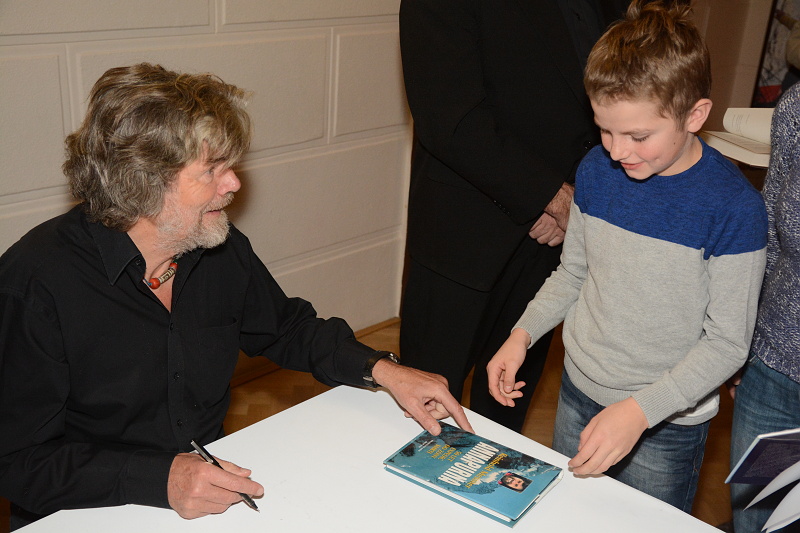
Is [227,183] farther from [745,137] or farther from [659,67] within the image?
[745,137]

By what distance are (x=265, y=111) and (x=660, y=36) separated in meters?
1.81

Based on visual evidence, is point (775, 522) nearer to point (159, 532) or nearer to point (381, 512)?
point (381, 512)

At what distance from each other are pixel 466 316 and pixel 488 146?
1.59 feet

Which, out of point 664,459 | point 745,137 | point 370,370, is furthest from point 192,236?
point 745,137

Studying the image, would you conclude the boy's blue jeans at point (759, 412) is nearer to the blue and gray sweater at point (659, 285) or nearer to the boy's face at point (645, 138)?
the blue and gray sweater at point (659, 285)

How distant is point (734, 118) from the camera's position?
2.17 m

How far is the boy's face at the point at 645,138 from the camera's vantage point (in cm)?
143

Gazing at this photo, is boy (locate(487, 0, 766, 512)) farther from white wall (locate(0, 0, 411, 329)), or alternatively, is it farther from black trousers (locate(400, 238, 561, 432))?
white wall (locate(0, 0, 411, 329))

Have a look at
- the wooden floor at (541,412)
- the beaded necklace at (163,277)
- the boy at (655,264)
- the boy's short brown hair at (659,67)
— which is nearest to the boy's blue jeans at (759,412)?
the boy at (655,264)

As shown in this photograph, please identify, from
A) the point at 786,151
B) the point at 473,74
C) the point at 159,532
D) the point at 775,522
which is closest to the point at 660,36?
the point at 786,151

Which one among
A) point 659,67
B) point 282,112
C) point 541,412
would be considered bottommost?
point 541,412

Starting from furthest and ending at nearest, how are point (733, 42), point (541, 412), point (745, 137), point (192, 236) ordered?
1. point (733, 42)
2. point (541, 412)
3. point (745, 137)
4. point (192, 236)

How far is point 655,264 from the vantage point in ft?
5.01

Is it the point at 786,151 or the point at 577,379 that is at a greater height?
the point at 786,151
